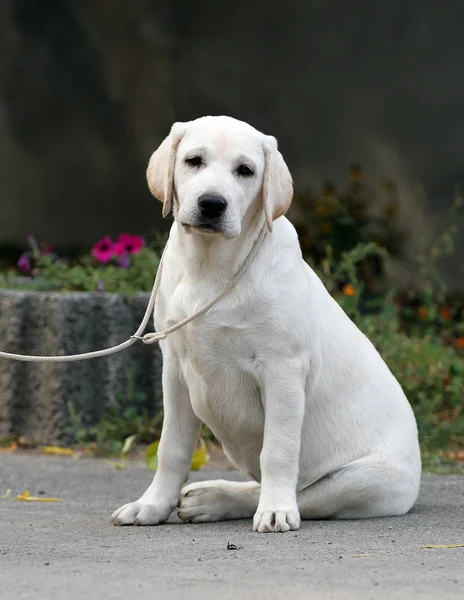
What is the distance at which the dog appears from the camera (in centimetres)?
405

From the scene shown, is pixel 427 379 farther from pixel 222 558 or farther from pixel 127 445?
pixel 222 558

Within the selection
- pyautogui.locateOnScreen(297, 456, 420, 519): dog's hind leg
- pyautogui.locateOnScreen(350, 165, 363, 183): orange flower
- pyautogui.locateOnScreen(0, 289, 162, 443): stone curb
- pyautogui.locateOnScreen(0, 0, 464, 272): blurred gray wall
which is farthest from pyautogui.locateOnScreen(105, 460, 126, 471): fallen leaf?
pyautogui.locateOnScreen(350, 165, 363, 183): orange flower

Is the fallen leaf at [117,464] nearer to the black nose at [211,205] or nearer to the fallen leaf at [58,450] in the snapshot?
the fallen leaf at [58,450]

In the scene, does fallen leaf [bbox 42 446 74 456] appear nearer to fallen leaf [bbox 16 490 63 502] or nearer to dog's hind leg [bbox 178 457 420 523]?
fallen leaf [bbox 16 490 63 502]

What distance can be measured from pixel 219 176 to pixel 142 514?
1.23 meters

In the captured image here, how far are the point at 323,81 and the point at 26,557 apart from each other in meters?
7.17

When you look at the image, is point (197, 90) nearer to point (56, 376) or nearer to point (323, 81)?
point (323, 81)

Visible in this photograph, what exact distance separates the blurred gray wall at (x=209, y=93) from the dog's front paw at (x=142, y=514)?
19.0ft

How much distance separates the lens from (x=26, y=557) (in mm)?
3482

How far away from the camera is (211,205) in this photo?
390 centimetres

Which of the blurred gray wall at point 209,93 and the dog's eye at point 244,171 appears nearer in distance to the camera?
the dog's eye at point 244,171

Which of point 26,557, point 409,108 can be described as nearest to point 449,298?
point 409,108

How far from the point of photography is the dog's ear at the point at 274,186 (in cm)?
407

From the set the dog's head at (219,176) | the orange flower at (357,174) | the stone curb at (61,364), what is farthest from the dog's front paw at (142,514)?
the orange flower at (357,174)
